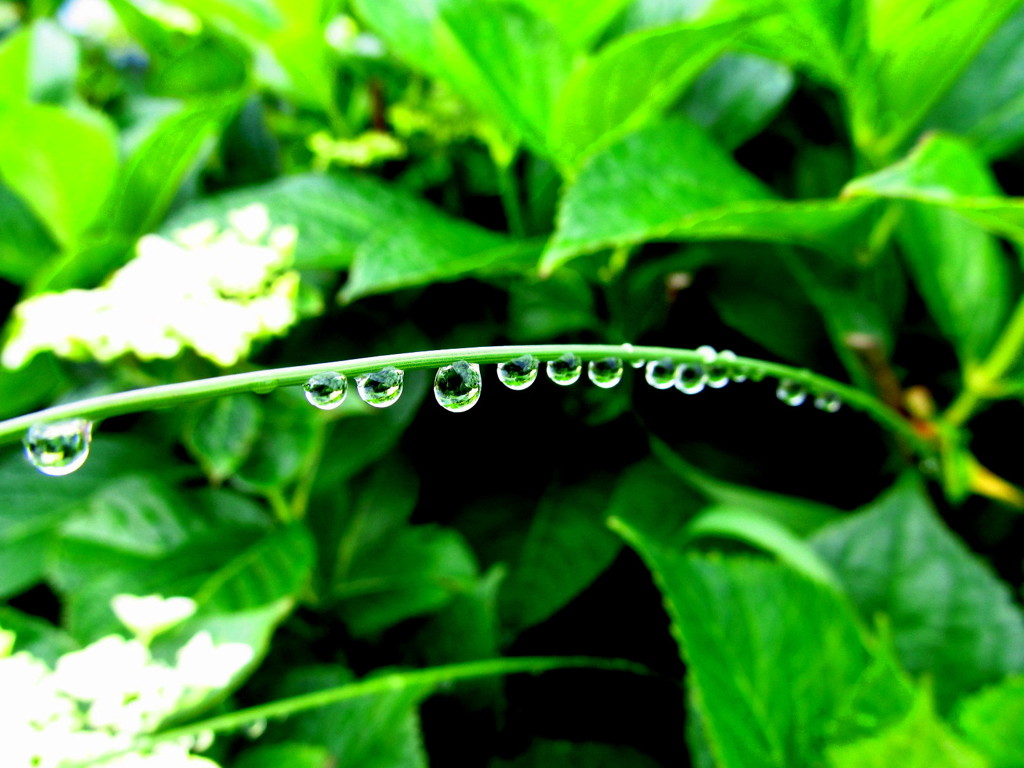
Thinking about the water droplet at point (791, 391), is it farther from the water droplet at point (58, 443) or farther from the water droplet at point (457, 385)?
the water droplet at point (58, 443)

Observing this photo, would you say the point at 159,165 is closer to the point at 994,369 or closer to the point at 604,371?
the point at 604,371

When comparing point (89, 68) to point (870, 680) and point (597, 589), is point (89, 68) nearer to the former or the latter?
point (597, 589)

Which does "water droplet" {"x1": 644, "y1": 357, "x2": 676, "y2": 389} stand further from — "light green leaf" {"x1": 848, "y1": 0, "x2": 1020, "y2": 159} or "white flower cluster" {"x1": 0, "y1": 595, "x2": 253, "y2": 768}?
"light green leaf" {"x1": 848, "y1": 0, "x2": 1020, "y2": 159}

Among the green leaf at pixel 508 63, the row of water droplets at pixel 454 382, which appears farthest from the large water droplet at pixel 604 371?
the green leaf at pixel 508 63

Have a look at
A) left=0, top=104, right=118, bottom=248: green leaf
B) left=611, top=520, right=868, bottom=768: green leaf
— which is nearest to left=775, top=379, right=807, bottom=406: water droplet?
left=611, top=520, right=868, bottom=768: green leaf

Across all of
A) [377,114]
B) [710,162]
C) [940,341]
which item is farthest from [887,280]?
[377,114]
